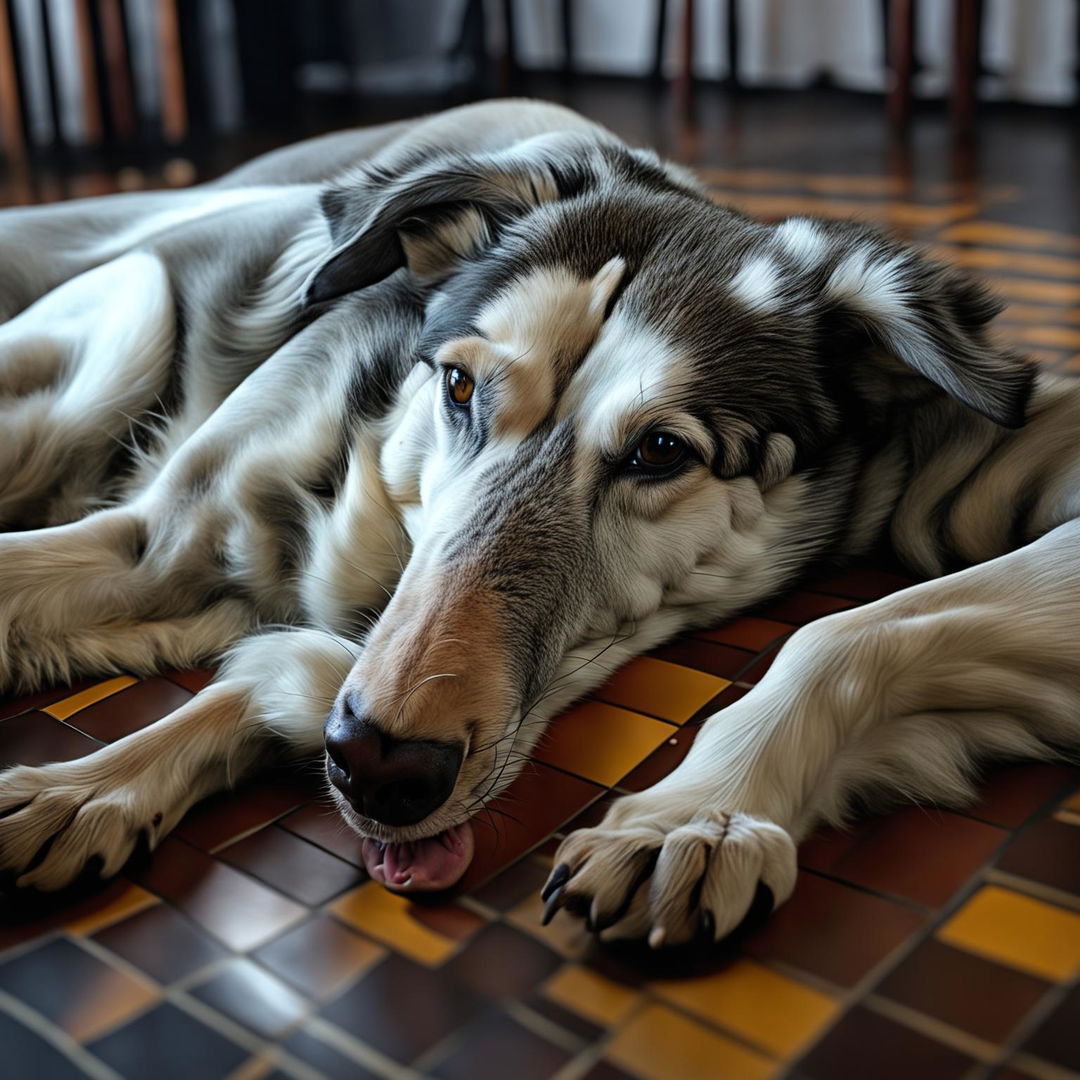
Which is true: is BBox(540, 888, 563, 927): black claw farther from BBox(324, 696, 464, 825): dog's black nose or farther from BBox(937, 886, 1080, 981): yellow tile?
BBox(937, 886, 1080, 981): yellow tile

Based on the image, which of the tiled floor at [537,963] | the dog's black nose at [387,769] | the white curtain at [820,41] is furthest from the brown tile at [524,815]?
the white curtain at [820,41]

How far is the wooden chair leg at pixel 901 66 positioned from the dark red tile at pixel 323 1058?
6035 millimetres

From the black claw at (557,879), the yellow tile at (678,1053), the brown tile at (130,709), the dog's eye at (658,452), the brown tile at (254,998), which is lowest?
the brown tile at (130,709)

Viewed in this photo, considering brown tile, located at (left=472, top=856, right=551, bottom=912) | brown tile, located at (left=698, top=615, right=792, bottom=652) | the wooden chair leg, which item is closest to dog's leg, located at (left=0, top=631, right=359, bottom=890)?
brown tile, located at (left=472, top=856, right=551, bottom=912)

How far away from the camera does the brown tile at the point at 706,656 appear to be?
1.80 metres

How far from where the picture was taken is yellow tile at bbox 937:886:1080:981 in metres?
1.24

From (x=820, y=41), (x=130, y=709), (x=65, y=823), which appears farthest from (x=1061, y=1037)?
(x=820, y=41)

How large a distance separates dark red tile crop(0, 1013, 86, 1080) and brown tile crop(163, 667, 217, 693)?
0.69 meters

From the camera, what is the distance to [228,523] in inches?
75.6

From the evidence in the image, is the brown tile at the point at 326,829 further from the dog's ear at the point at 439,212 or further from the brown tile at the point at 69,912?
the dog's ear at the point at 439,212

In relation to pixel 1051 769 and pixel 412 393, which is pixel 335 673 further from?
pixel 1051 769

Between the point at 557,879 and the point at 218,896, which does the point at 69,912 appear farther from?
the point at 557,879

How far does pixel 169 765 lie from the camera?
1.53 meters

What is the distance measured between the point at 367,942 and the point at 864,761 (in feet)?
1.91
